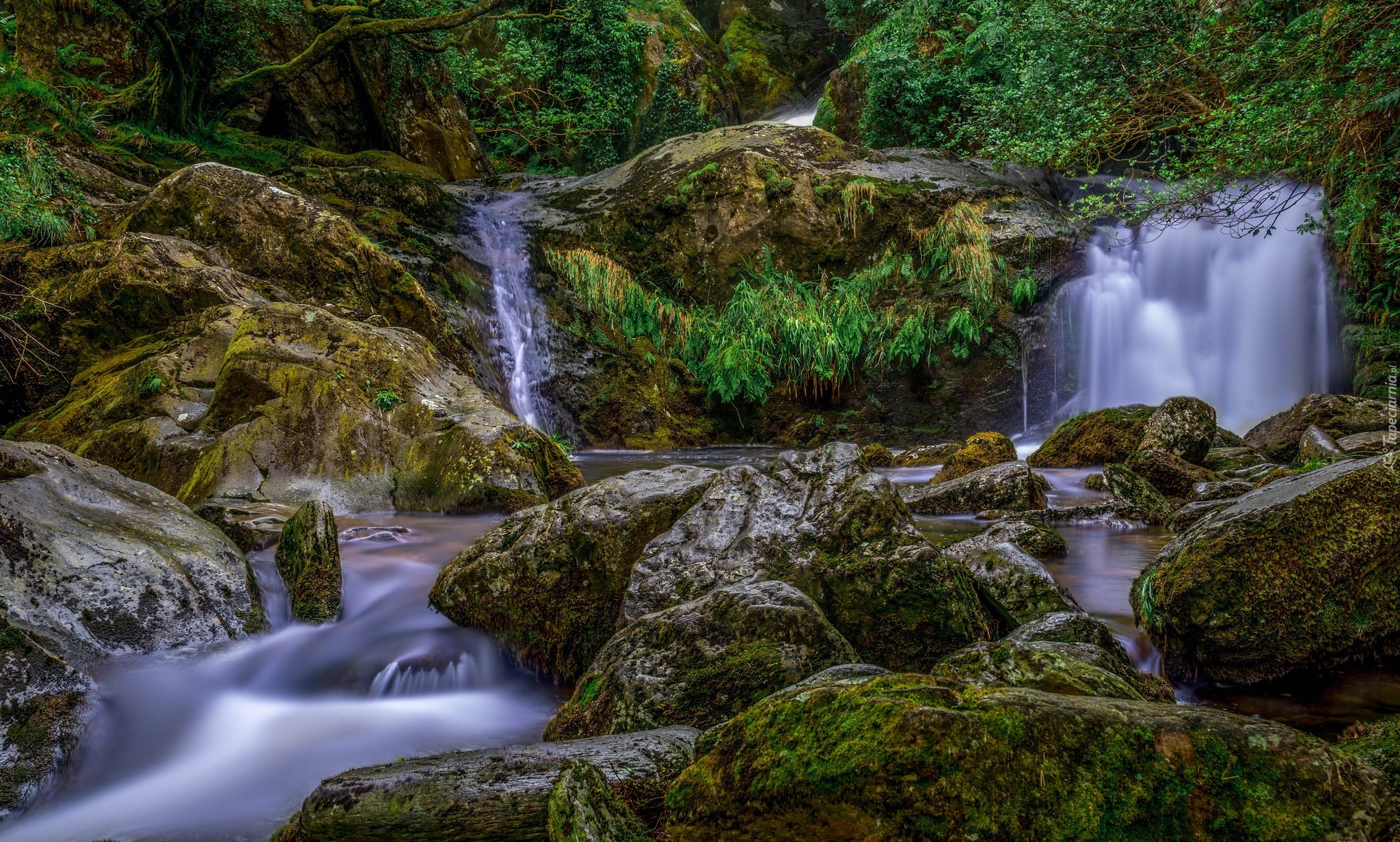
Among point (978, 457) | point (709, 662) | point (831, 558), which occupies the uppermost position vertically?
point (831, 558)

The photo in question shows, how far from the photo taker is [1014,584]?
12.8 feet

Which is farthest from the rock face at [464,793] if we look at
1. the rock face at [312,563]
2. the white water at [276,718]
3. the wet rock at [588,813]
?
the rock face at [312,563]

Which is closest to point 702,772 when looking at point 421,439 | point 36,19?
point 421,439

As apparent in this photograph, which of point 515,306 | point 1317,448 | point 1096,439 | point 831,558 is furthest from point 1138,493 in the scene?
point 515,306

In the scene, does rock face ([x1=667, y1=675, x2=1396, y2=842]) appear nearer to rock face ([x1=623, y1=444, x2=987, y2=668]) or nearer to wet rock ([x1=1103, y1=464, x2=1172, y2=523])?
rock face ([x1=623, y1=444, x2=987, y2=668])

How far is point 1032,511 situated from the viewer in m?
6.90

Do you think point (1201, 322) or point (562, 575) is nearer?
point (562, 575)

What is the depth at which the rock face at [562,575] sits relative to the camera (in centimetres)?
388

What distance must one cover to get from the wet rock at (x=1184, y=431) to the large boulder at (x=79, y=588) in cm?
827

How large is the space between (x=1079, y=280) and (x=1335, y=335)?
12.1 ft

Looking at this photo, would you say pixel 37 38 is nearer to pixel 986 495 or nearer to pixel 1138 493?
pixel 986 495

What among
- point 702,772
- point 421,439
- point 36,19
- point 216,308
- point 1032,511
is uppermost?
point 36,19

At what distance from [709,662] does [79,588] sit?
3012 mm

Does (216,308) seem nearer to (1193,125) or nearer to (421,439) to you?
(421,439)
